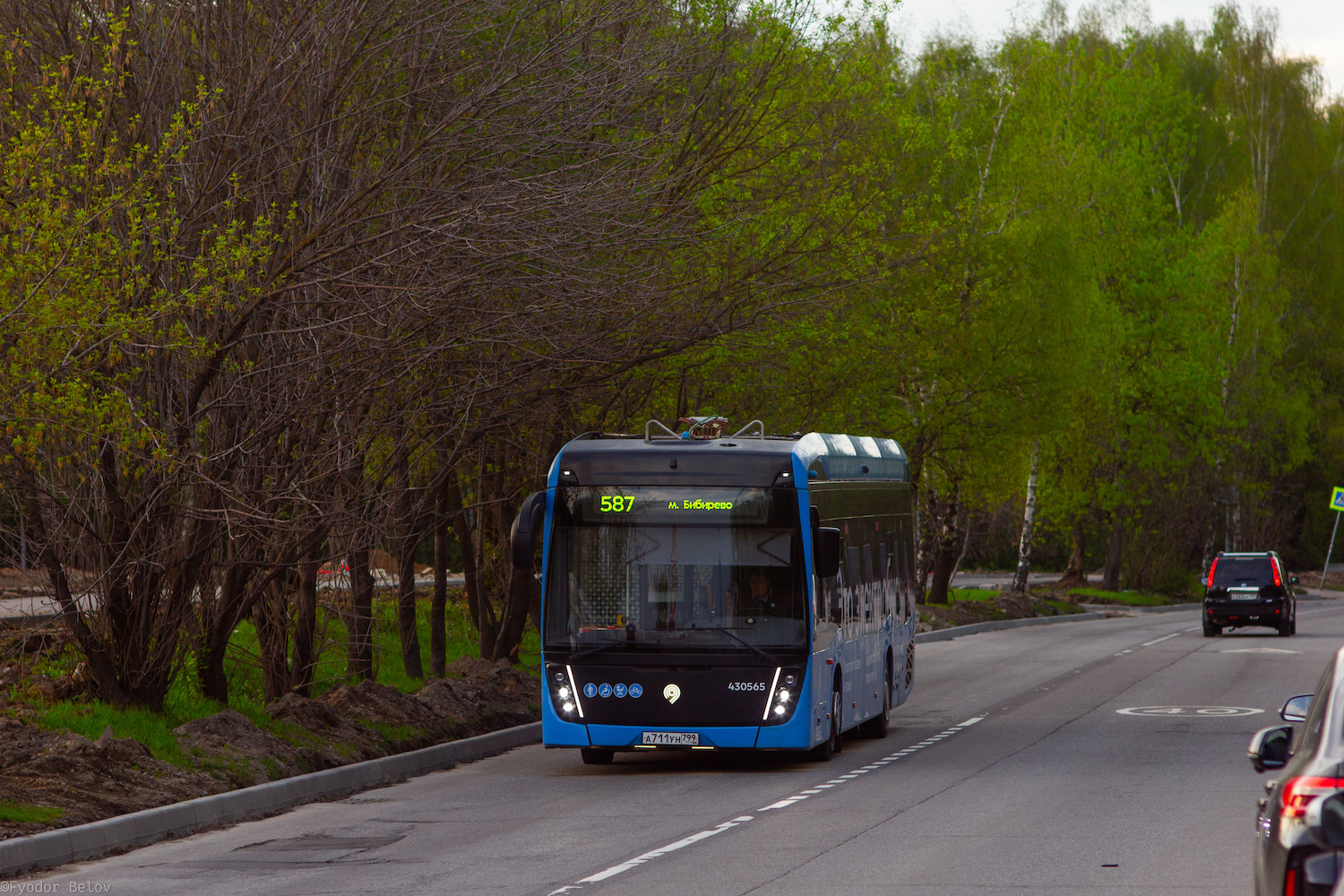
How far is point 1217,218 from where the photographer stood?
59.9 meters

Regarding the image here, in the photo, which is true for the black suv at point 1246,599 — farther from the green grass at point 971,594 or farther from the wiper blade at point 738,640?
the wiper blade at point 738,640

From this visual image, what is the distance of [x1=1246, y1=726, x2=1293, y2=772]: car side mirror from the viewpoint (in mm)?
7387

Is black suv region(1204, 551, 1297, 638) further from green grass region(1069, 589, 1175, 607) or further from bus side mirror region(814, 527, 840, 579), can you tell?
bus side mirror region(814, 527, 840, 579)

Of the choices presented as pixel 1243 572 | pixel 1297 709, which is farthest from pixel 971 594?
pixel 1297 709

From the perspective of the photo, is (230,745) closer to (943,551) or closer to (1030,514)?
(943,551)

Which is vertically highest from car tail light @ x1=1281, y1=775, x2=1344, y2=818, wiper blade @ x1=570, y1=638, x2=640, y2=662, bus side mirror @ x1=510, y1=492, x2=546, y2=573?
bus side mirror @ x1=510, y1=492, x2=546, y2=573

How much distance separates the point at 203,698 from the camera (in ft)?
56.4

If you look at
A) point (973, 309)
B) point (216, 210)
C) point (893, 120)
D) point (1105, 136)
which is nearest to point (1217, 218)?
point (1105, 136)

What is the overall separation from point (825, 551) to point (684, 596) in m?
1.34

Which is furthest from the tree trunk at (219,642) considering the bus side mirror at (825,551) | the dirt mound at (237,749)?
the bus side mirror at (825,551)

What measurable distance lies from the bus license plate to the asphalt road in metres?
0.33

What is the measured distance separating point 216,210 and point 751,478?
5.34m

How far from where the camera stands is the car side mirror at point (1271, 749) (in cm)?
739

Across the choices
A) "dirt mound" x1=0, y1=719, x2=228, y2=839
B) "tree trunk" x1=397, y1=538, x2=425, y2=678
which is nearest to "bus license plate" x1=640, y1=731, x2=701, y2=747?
"dirt mound" x1=0, y1=719, x2=228, y2=839
